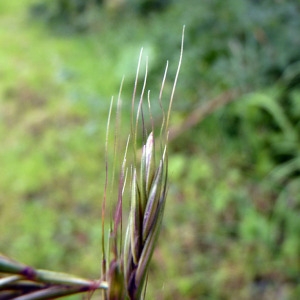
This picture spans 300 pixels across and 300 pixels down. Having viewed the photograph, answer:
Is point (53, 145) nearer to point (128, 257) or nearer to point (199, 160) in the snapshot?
point (199, 160)

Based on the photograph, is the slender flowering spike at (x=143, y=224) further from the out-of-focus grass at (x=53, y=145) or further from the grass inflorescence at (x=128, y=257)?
the out-of-focus grass at (x=53, y=145)

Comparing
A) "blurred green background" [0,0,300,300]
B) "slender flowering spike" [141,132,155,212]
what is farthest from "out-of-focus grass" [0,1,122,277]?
"slender flowering spike" [141,132,155,212]

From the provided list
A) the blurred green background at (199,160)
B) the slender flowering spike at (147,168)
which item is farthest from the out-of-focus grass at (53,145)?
the slender flowering spike at (147,168)

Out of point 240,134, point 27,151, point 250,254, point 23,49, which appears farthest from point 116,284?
point 23,49

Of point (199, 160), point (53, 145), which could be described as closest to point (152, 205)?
point (199, 160)

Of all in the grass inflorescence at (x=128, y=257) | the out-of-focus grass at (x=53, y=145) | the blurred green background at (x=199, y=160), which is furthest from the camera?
the out-of-focus grass at (x=53, y=145)

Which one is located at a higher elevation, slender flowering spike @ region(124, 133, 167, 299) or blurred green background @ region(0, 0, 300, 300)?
blurred green background @ region(0, 0, 300, 300)

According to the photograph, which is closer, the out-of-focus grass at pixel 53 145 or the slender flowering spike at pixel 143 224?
the slender flowering spike at pixel 143 224

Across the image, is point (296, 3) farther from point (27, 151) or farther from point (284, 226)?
point (27, 151)

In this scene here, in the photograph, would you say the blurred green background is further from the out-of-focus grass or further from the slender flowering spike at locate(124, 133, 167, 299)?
the slender flowering spike at locate(124, 133, 167, 299)
